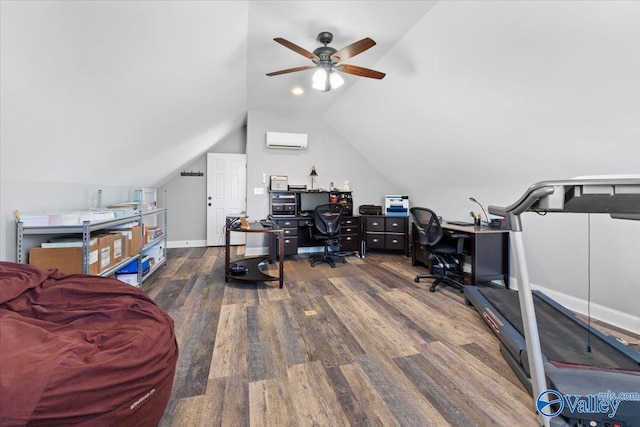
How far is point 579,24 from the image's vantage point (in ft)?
5.52

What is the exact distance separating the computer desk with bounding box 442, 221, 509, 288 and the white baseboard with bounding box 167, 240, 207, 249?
4861mm

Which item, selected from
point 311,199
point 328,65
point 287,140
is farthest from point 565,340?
point 287,140

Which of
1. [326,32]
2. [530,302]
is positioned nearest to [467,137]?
[326,32]

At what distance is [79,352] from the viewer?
97cm

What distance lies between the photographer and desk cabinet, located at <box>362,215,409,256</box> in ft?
15.7

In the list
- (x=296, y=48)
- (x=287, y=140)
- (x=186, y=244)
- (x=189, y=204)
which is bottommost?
(x=186, y=244)

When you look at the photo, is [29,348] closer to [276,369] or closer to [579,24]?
[276,369]

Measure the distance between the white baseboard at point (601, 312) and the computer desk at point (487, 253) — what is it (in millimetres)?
474

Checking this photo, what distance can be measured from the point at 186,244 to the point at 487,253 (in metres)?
5.39

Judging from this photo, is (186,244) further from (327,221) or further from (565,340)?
(565,340)

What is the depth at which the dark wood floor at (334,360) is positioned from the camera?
136 centimetres

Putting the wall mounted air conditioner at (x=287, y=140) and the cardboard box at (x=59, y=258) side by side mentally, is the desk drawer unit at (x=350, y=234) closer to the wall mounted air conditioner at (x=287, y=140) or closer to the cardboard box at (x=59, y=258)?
the wall mounted air conditioner at (x=287, y=140)

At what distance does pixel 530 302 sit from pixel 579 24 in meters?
1.82

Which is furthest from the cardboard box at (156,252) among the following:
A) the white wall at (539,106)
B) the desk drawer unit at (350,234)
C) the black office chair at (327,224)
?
the white wall at (539,106)
